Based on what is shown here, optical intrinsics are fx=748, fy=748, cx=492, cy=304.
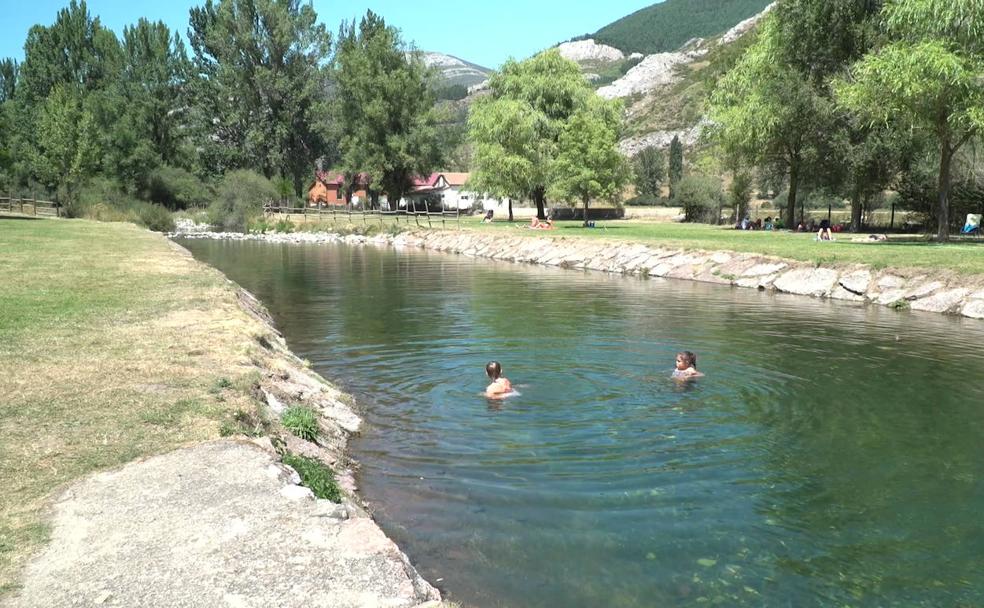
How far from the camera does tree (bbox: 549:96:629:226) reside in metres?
55.3

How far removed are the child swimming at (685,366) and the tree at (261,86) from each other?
72.6 m

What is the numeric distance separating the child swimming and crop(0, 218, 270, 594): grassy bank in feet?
24.1

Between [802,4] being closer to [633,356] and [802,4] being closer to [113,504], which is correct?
[633,356]

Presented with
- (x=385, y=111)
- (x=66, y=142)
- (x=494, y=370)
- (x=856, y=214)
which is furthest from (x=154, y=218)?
(x=494, y=370)

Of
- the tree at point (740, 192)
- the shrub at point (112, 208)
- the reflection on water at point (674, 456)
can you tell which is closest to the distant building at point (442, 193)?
the shrub at point (112, 208)

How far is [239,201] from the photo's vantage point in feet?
250

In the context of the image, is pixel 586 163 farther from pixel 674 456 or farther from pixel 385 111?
pixel 674 456

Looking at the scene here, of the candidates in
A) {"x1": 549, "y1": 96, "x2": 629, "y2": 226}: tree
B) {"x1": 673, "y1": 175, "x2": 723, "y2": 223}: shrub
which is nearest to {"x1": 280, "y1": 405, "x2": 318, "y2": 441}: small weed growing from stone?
{"x1": 549, "y1": 96, "x2": 629, "y2": 226}: tree

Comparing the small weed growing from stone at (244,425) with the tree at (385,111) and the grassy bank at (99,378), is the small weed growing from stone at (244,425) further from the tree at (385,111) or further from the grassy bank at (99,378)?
the tree at (385,111)

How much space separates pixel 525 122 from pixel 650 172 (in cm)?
6241

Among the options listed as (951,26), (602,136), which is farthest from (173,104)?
(951,26)

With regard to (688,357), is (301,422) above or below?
below

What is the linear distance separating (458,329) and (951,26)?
25.9 meters

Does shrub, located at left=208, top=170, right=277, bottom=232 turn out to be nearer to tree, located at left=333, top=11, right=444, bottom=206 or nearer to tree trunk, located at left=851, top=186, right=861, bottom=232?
tree, located at left=333, top=11, right=444, bottom=206
